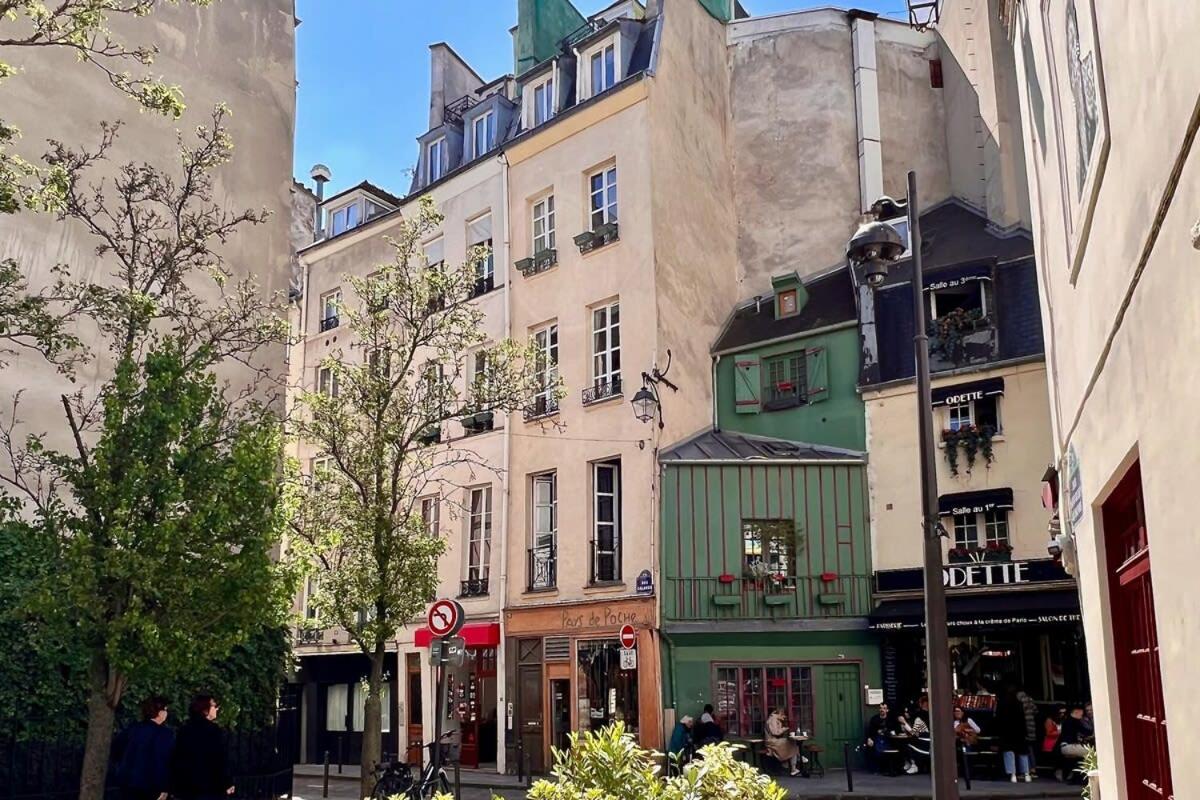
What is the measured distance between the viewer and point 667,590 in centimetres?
2014

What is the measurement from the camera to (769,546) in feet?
68.1

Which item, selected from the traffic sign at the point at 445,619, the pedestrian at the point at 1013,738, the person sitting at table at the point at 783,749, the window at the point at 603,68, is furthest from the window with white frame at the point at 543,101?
the pedestrian at the point at 1013,738

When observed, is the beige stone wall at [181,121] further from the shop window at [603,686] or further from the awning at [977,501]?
the awning at [977,501]

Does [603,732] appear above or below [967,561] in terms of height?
below

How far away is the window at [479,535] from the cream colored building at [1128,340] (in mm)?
15958

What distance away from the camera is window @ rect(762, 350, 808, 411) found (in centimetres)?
2203

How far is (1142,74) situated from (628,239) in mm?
17935

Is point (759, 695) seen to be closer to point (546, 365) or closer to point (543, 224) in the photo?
point (546, 365)

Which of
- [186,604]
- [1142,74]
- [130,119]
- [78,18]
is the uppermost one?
[130,119]

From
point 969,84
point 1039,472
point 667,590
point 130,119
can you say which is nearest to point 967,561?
point 1039,472

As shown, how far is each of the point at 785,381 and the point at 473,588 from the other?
303 inches

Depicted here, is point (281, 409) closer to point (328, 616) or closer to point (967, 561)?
point (328, 616)

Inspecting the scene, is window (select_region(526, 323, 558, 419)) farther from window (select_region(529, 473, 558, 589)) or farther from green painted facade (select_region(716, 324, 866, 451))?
green painted facade (select_region(716, 324, 866, 451))

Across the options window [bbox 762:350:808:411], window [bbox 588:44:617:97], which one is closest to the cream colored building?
window [bbox 762:350:808:411]
